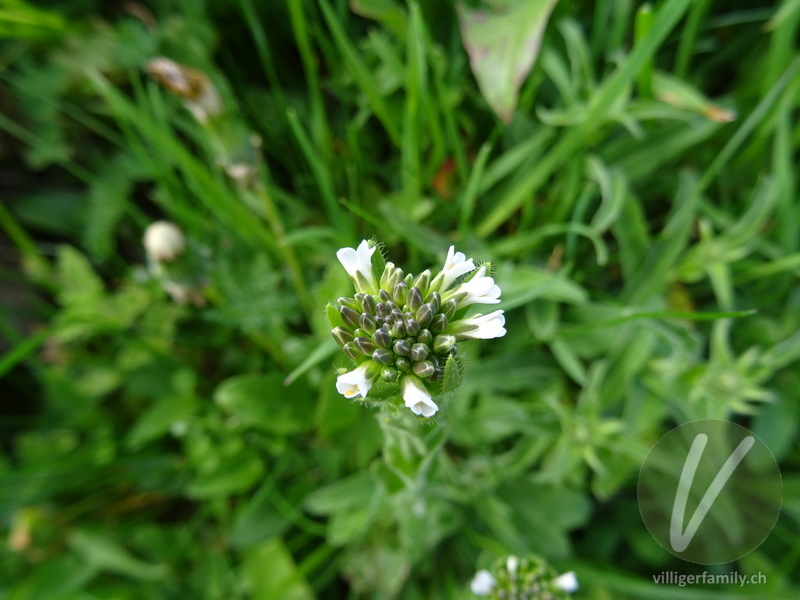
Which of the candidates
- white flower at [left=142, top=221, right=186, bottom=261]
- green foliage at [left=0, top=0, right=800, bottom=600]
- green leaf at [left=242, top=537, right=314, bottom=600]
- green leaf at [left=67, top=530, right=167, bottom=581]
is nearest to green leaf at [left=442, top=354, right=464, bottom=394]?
green foliage at [left=0, top=0, right=800, bottom=600]

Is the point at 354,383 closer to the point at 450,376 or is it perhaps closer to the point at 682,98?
the point at 450,376

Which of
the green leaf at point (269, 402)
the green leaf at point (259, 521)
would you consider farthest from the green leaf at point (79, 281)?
the green leaf at point (259, 521)

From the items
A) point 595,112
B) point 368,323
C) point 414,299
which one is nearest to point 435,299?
point 414,299

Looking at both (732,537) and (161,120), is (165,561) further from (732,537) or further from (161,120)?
(732,537)

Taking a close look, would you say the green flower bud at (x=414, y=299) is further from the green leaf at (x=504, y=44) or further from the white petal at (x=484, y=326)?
the green leaf at (x=504, y=44)

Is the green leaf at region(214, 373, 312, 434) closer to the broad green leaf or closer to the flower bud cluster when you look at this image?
the flower bud cluster
